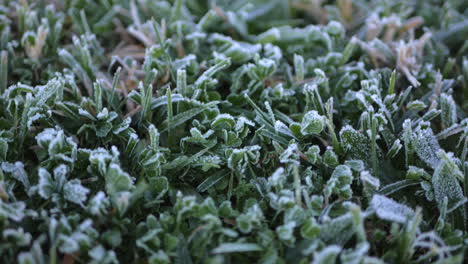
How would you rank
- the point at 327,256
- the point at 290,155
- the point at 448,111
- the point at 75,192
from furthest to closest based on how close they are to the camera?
the point at 448,111, the point at 290,155, the point at 75,192, the point at 327,256

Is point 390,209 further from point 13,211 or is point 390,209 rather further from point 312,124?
point 13,211

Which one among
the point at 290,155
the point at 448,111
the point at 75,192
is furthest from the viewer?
the point at 448,111

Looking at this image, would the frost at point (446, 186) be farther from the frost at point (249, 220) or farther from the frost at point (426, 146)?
the frost at point (249, 220)

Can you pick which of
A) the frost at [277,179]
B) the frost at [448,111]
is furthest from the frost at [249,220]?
the frost at [448,111]

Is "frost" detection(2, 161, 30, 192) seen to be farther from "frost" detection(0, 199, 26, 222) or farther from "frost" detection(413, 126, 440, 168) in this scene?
"frost" detection(413, 126, 440, 168)

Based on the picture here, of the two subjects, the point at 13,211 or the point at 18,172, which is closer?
the point at 13,211

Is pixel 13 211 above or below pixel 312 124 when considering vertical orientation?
below

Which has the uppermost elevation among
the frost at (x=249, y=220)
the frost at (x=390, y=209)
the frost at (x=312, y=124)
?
the frost at (x=312, y=124)

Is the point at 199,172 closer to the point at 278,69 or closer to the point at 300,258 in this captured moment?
the point at 300,258

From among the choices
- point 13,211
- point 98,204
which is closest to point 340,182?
point 98,204

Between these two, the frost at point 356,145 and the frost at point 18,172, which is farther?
the frost at point 356,145

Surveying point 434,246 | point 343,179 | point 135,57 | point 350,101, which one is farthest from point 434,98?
point 135,57
